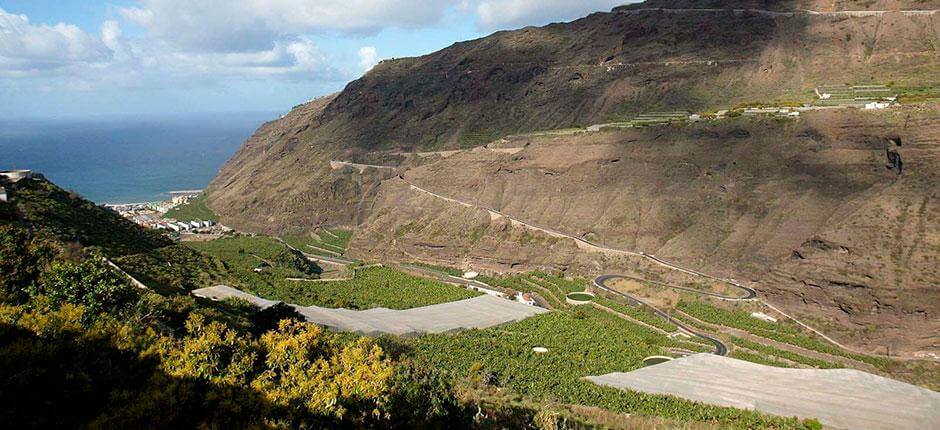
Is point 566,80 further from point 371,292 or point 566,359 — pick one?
point 566,359

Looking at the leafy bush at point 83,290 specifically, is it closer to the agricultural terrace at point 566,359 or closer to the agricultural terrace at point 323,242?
the agricultural terrace at point 566,359

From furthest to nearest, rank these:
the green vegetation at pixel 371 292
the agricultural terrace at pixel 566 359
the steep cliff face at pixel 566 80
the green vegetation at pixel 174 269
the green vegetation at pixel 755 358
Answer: the steep cliff face at pixel 566 80
the green vegetation at pixel 371 292
the green vegetation at pixel 755 358
the green vegetation at pixel 174 269
the agricultural terrace at pixel 566 359

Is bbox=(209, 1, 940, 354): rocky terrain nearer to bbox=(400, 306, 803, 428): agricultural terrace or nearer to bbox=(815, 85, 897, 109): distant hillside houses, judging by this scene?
bbox=(815, 85, 897, 109): distant hillside houses

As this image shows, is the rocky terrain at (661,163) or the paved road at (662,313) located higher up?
the rocky terrain at (661,163)

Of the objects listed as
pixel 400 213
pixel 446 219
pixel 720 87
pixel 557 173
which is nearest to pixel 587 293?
pixel 557 173

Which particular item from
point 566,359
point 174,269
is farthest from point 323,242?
point 566,359

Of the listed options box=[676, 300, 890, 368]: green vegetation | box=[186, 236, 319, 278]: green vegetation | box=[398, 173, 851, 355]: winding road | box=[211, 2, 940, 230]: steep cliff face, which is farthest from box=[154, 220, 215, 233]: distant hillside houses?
box=[676, 300, 890, 368]: green vegetation

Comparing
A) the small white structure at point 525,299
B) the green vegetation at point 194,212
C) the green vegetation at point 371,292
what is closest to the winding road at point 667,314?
the small white structure at point 525,299
